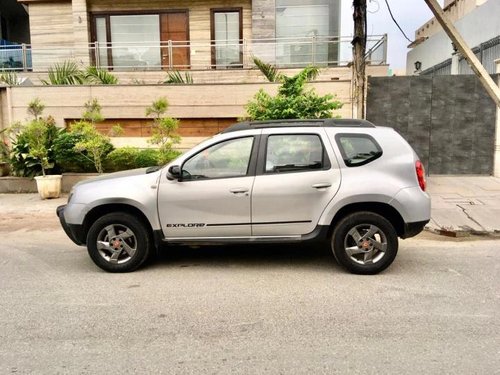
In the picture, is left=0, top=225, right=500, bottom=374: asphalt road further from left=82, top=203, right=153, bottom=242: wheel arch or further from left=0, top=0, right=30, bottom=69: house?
left=0, top=0, right=30, bottom=69: house

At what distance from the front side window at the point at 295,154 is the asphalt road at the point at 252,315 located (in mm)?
1245

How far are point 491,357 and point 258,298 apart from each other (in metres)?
2.12

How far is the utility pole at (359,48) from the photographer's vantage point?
966 centimetres

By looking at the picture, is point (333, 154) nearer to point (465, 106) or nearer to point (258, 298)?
point (258, 298)

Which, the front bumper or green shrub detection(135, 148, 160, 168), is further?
green shrub detection(135, 148, 160, 168)

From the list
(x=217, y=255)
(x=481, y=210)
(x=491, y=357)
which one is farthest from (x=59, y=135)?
(x=491, y=357)

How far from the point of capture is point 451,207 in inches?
341

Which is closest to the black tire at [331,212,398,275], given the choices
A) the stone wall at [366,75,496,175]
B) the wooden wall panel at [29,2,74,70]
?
the stone wall at [366,75,496,175]

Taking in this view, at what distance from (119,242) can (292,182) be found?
7.03 ft

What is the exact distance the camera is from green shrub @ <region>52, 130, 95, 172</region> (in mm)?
10875

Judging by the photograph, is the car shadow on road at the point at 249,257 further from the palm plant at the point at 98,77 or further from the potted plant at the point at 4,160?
the palm plant at the point at 98,77

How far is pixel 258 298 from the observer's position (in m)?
4.73

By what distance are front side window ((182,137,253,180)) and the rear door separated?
0.19 meters

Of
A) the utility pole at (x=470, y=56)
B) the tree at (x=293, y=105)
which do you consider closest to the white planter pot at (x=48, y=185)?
Answer: the tree at (x=293, y=105)
